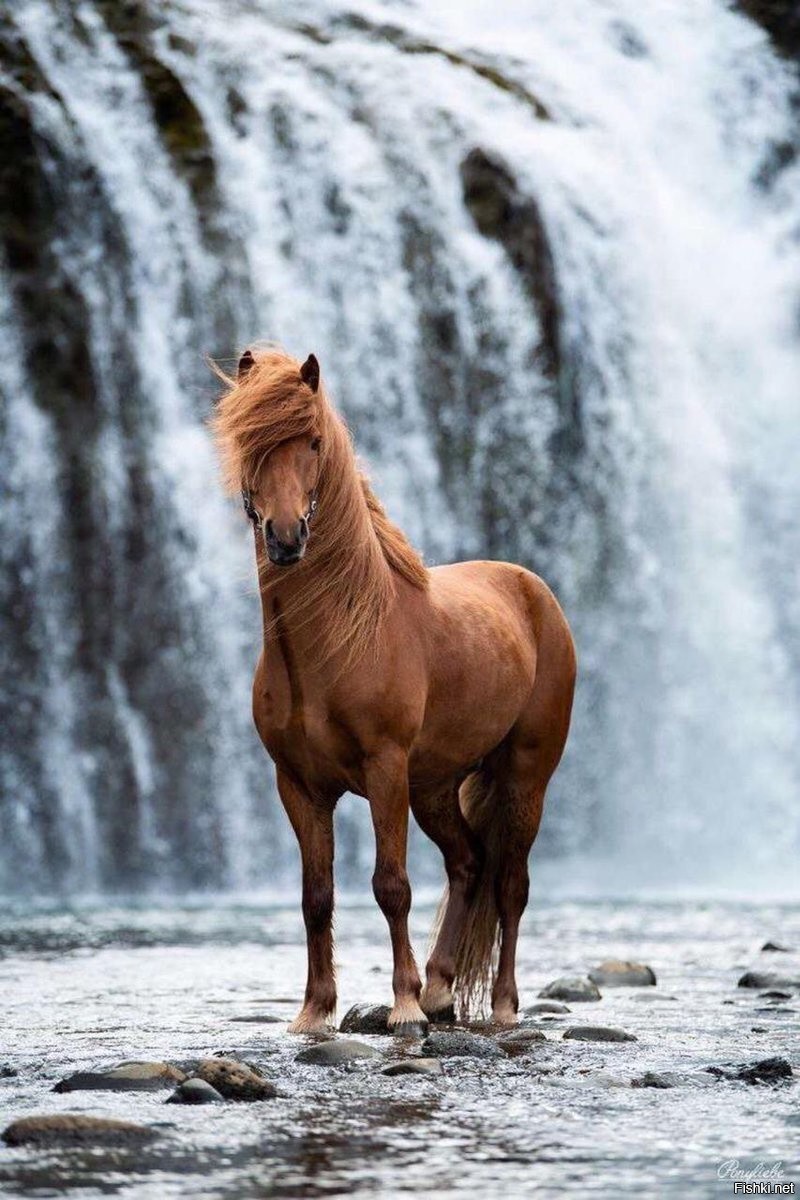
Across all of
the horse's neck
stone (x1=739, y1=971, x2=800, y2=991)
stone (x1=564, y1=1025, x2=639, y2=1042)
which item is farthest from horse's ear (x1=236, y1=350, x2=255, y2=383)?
stone (x1=739, y1=971, x2=800, y2=991)

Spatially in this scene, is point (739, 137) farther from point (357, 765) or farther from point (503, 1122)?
point (503, 1122)

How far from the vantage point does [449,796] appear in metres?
7.61

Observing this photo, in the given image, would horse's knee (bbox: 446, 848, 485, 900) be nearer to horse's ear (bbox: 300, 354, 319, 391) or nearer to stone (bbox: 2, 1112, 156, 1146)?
horse's ear (bbox: 300, 354, 319, 391)

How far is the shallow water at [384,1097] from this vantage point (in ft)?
13.5

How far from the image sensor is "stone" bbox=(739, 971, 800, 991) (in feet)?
29.1

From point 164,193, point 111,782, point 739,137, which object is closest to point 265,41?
point 164,193

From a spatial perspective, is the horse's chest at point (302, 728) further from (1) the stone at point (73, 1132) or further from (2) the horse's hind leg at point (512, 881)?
(1) the stone at point (73, 1132)

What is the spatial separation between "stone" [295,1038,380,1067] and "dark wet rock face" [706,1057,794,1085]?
1.04m

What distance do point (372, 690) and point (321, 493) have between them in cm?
67

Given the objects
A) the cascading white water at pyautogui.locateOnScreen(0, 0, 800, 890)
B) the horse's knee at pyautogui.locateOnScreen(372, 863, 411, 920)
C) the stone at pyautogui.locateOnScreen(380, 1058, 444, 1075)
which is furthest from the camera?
the cascading white water at pyautogui.locateOnScreen(0, 0, 800, 890)

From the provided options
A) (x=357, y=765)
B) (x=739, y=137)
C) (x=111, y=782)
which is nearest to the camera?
(x=357, y=765)

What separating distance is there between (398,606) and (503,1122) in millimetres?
2436

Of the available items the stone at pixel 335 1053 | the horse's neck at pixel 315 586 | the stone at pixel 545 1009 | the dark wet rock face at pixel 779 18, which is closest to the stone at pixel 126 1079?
the stone at pixel 335 1053

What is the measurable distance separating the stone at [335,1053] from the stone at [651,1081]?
877 mm
